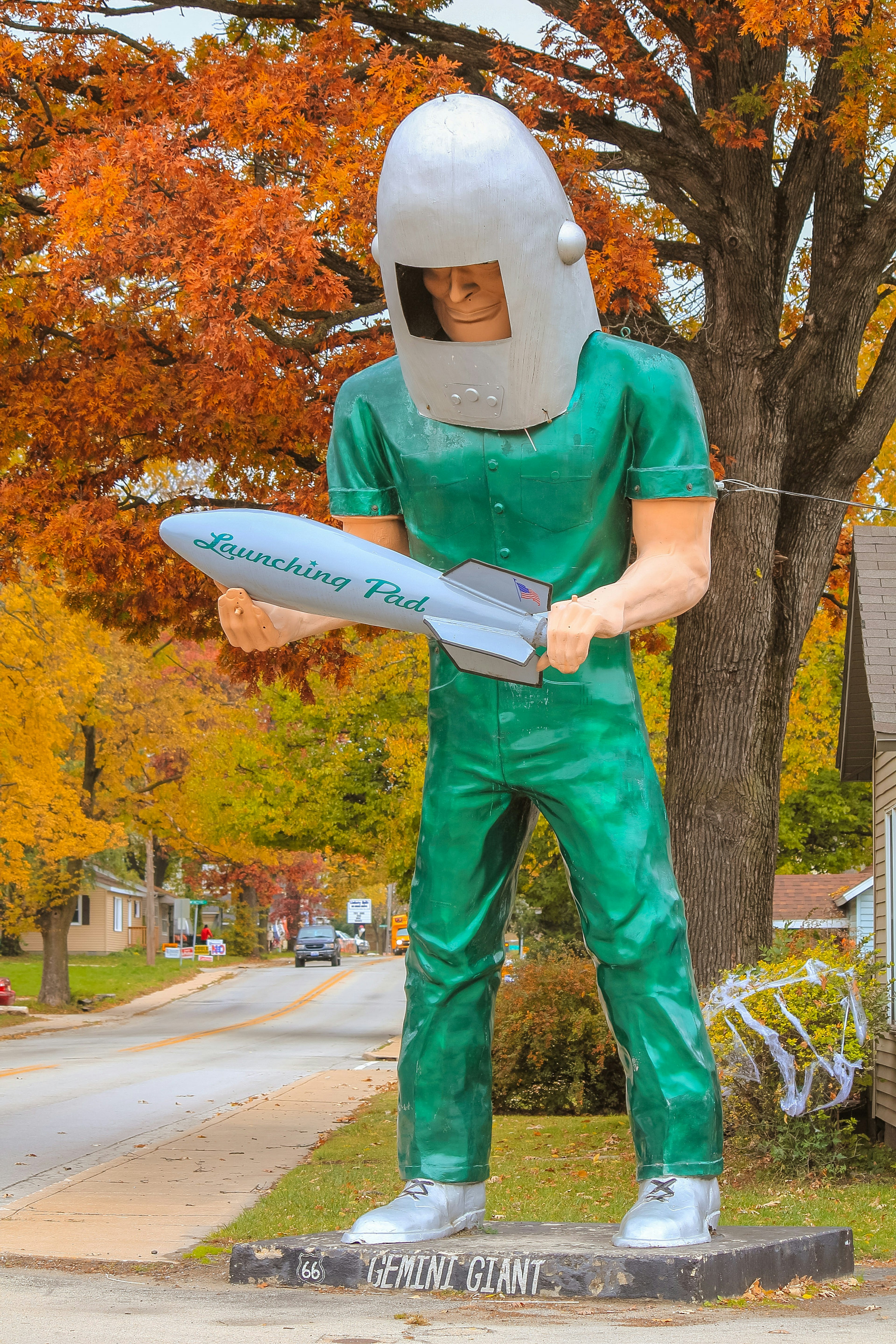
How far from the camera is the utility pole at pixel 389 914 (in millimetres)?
65062

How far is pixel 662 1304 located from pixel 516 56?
737 cm

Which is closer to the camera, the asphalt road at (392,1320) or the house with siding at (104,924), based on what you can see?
the asphalt road at (392,1320)

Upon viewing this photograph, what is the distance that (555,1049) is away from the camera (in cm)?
1252

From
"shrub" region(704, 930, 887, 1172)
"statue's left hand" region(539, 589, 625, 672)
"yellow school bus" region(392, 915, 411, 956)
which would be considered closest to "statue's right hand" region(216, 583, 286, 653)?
"statue's left hand" region(539, 589, 625, 672)

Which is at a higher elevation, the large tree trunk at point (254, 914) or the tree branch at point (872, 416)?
the tree branch at point (872, 416)

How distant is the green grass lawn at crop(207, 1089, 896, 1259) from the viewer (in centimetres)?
675

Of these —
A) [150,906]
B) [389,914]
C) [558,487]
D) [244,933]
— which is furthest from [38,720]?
[389,914]

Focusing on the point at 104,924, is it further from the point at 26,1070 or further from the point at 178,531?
the point at 178,531

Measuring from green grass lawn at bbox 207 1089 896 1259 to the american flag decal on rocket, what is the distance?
287cm

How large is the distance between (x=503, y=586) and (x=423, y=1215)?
64.8 inches

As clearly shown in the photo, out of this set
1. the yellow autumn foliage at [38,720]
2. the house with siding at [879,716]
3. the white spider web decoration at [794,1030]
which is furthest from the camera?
the yellow autumn foliage at [38,720]

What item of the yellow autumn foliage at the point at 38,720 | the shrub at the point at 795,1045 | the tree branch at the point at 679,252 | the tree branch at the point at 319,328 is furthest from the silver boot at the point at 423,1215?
the yellow autumn foliage at the point at 38,720

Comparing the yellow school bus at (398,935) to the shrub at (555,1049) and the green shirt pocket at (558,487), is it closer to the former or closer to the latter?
the shrub at (555,1049)

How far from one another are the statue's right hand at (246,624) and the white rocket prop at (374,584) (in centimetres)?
16
